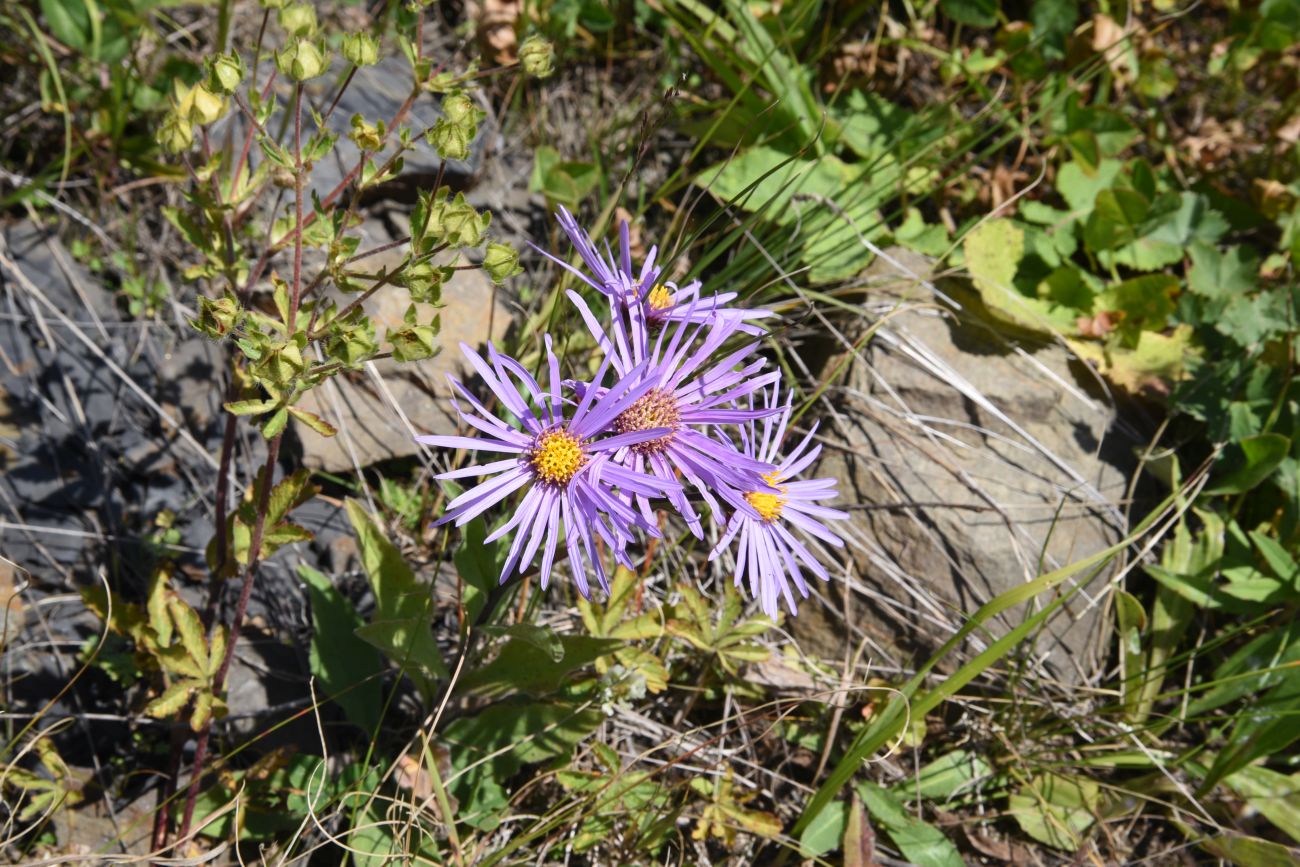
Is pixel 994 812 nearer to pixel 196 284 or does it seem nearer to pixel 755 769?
pixel 755 769

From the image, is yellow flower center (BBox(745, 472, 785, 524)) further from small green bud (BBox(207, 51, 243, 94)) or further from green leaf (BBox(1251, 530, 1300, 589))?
green leaf (BBox(1251, 530, 1300, 589))

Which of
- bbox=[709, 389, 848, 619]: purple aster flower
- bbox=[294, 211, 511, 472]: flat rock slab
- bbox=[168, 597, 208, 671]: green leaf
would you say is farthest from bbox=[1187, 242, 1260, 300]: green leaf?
bbox=[168, 597, 208, 671]: green leaf

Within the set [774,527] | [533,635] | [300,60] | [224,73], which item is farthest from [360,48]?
[774,527]

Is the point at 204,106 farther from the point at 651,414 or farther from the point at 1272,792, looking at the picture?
the point at 1272,792

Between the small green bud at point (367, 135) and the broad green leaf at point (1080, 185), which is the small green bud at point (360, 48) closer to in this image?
the small green bud at point (367, 135)

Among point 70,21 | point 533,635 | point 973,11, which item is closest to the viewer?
point 533,635

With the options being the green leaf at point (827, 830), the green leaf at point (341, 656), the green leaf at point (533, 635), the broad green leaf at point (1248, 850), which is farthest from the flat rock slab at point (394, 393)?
the broad green leaf at point (1248, 850)

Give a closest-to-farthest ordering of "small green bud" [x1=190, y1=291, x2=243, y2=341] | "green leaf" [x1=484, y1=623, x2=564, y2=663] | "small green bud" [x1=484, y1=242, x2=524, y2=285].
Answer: "small green bud" [x1=190, y1=291, x2=243, y2=341] < "small green bud" [x1=484, y1=242, x2=524, y2=285] < "green leaf" [x1=484, y1=623, x2=564, y2=663]
